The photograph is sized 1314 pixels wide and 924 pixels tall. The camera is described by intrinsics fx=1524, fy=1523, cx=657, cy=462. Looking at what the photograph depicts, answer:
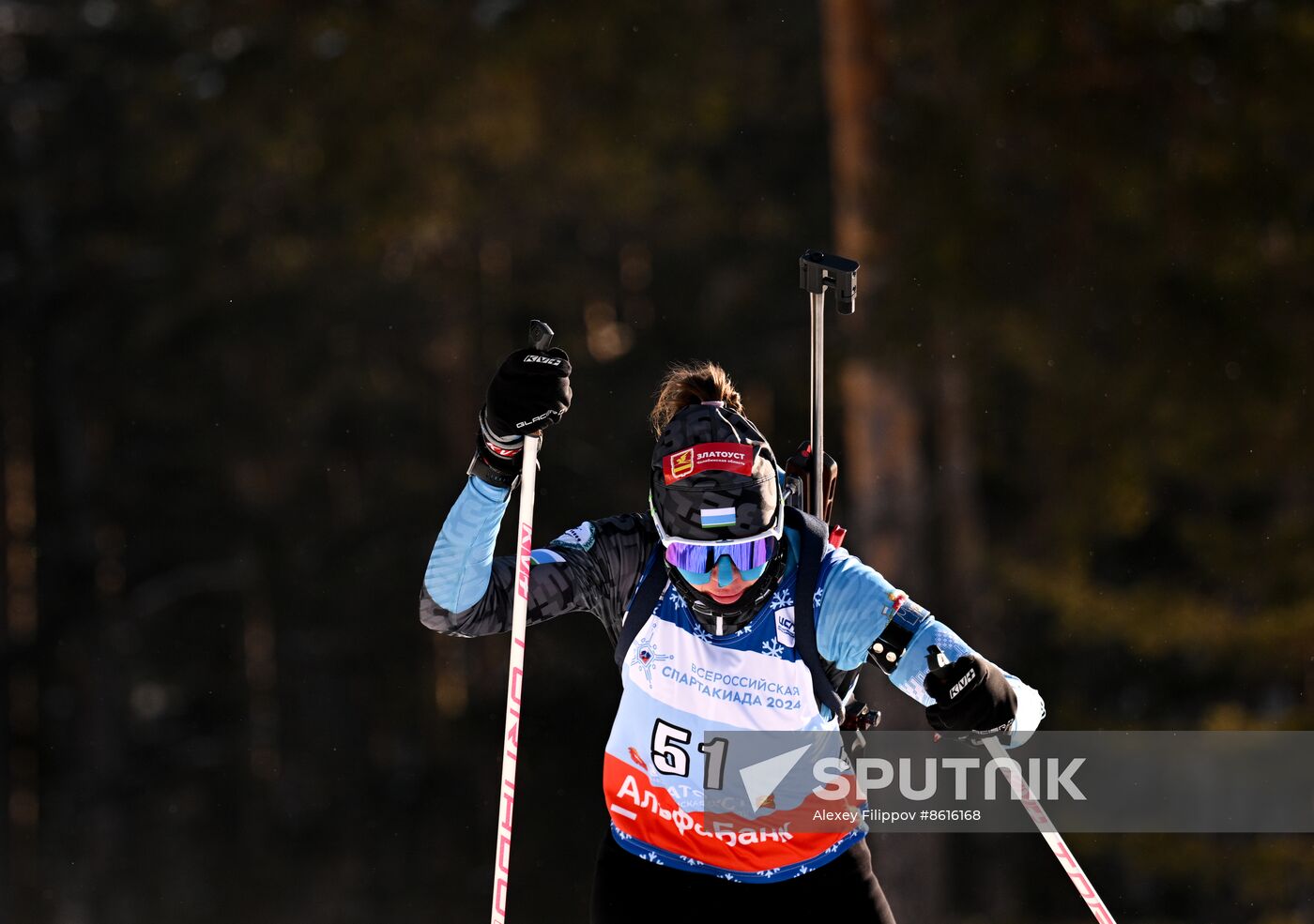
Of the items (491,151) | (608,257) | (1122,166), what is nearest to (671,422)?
(1122,166)

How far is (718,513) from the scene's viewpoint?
3439 millimetres

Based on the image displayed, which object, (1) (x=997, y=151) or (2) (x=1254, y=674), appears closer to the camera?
(1) (x=997, y=151)

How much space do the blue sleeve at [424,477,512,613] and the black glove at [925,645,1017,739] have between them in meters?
1.09

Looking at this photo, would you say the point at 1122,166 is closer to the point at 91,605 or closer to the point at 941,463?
the point at 941,463

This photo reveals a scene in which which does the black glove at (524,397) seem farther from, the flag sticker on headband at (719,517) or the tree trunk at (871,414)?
the tree trunk at (871,414)

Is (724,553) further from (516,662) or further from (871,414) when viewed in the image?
(871,414)

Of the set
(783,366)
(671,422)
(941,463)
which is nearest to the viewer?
(671,422)

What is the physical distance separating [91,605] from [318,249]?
766 cm

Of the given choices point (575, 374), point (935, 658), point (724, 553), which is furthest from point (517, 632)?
point (575, 374)

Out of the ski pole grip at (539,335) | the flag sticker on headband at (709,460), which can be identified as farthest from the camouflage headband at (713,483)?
the ski pole grip at (539,335)

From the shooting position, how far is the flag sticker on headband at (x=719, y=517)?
11.3ft

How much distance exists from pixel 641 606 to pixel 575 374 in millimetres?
13047

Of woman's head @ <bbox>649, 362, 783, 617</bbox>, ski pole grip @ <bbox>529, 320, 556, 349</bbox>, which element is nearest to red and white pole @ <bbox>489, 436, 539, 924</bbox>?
ski pole grip @ <bbox>529, 320, 556, 349</bbox>

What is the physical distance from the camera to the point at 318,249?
18.5m
